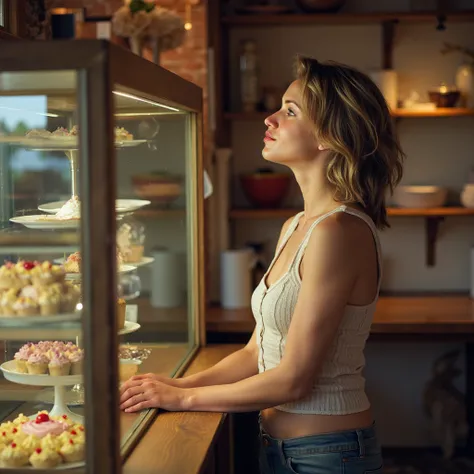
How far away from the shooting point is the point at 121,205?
2.23 metres

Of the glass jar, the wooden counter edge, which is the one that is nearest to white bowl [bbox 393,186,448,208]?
the glass jar

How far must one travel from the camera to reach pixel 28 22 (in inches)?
104

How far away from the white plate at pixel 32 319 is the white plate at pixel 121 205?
0.72 feet

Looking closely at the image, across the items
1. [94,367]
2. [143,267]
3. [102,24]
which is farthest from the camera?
[102,24]

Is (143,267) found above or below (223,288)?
above

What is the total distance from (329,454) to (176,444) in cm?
38

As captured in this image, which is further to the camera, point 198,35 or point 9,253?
point 198,35

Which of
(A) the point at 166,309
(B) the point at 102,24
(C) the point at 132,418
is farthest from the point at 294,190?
(C) the point at 132,418

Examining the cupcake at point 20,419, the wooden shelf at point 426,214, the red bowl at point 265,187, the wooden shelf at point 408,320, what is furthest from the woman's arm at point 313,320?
the red bowl at point 265,187

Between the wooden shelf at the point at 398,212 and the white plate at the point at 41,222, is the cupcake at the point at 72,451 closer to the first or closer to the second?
the white plate at the point at 41,222

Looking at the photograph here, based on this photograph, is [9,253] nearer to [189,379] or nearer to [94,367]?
[94,367]

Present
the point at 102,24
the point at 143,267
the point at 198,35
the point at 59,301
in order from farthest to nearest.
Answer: the point at 198,35, the point at 102,24, the point at 143,267, the point at 59,301

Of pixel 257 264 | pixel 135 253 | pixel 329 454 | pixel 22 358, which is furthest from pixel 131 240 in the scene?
pixel 257 264

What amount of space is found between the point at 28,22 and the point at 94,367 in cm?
138
